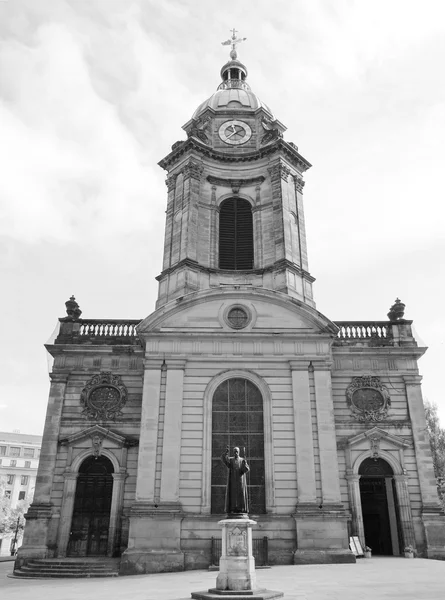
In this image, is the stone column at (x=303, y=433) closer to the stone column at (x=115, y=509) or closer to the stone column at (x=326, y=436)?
the stone column at (x=326, y=436)

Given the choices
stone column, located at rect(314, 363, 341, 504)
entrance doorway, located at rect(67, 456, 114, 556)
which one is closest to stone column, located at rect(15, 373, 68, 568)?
entrance doorway, located at rect(67, 456, 114, 556)

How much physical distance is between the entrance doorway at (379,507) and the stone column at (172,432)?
25.6 ft

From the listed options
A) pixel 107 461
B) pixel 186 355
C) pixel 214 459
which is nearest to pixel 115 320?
pixel 186 355

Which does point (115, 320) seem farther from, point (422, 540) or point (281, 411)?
point (422, 540)

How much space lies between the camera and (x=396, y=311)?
25047 mm

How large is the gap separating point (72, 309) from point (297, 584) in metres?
16.8

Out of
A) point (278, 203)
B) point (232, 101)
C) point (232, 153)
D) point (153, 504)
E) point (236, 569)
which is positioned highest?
point (232, 101)

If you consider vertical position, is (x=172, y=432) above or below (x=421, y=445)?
above

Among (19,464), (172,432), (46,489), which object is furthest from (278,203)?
(19,464)

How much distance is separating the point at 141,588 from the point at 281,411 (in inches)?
372

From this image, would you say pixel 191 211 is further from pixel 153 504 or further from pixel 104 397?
pixel 153 504

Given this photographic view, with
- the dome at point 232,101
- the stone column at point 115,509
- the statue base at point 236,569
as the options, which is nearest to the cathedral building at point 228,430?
the stone column at point 115,509

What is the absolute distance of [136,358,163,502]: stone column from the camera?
19656mm

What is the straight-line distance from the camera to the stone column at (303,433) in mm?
19672
